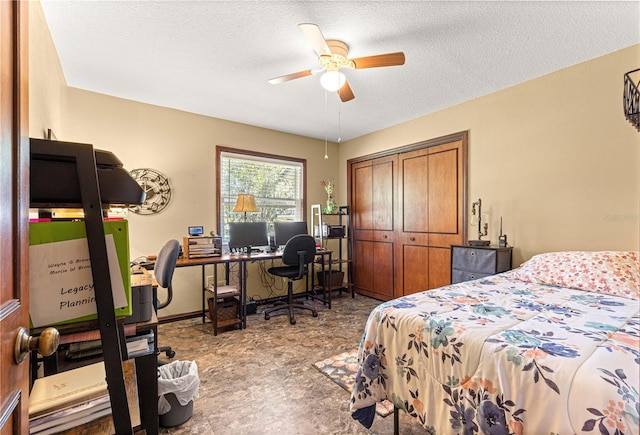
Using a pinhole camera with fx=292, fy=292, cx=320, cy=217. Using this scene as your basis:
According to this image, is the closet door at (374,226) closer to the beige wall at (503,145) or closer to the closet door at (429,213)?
the closet door at (429,213)

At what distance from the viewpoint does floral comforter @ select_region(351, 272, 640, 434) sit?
92 cm

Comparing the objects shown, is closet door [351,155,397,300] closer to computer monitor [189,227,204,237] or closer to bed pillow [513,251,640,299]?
bed pillow [513,251,640,299]

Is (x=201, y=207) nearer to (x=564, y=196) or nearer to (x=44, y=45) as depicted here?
(x=44, y=45)

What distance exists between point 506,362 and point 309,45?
90.6 inches

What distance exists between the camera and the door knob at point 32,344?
0.61 meters

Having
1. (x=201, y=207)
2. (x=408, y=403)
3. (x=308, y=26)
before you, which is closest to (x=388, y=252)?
(x=201, y=207)

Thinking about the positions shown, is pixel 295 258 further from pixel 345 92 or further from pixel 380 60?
pixel 380 60

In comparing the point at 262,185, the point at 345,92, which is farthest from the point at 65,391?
the point at 262,185

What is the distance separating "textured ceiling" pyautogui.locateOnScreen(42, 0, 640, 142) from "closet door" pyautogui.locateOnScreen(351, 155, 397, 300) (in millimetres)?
1304

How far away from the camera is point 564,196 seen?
259 cm

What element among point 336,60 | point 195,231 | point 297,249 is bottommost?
point 297,249

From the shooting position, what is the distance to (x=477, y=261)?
9.40ft

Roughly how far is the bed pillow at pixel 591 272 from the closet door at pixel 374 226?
6.52 feet

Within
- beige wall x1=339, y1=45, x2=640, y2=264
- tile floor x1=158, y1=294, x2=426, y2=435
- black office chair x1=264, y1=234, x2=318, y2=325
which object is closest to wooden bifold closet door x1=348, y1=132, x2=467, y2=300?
beige wall x1=339, y1=45, x2=640, y2=264
